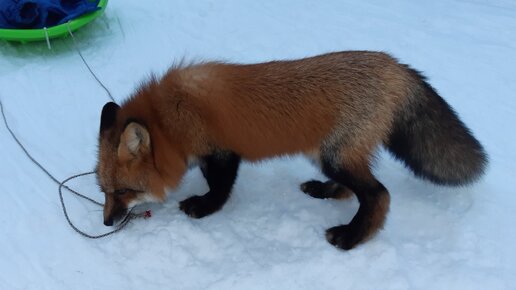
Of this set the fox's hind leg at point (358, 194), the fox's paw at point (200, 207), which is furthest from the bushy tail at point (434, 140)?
the fox's paw at point (200, 207)

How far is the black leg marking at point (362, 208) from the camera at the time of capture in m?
3.05

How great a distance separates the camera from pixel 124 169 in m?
3.00

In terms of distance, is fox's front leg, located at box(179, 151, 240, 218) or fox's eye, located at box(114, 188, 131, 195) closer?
fox's eye, located at box(114, 188, 131, 195)

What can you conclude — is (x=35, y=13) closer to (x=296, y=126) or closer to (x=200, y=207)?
(x=200, y=207)

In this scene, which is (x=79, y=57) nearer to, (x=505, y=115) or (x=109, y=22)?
(x=109, y=22)

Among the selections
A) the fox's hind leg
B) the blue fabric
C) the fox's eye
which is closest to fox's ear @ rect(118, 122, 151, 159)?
the fox's eye

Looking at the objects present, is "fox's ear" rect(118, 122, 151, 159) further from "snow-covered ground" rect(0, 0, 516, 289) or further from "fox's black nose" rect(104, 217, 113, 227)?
"snow-covered ground" rect(0, 0, 516, 289)

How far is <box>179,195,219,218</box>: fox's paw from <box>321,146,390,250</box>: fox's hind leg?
847 millimetres

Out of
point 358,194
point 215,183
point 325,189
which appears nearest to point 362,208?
point 358,194

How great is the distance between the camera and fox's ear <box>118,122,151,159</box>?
274 centimetres

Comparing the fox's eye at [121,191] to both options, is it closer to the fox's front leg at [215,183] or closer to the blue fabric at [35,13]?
the fox's front leg at [215,183]

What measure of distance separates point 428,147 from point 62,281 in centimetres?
245

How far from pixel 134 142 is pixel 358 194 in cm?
144

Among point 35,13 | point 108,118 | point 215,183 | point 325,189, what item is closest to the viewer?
point 108,118
